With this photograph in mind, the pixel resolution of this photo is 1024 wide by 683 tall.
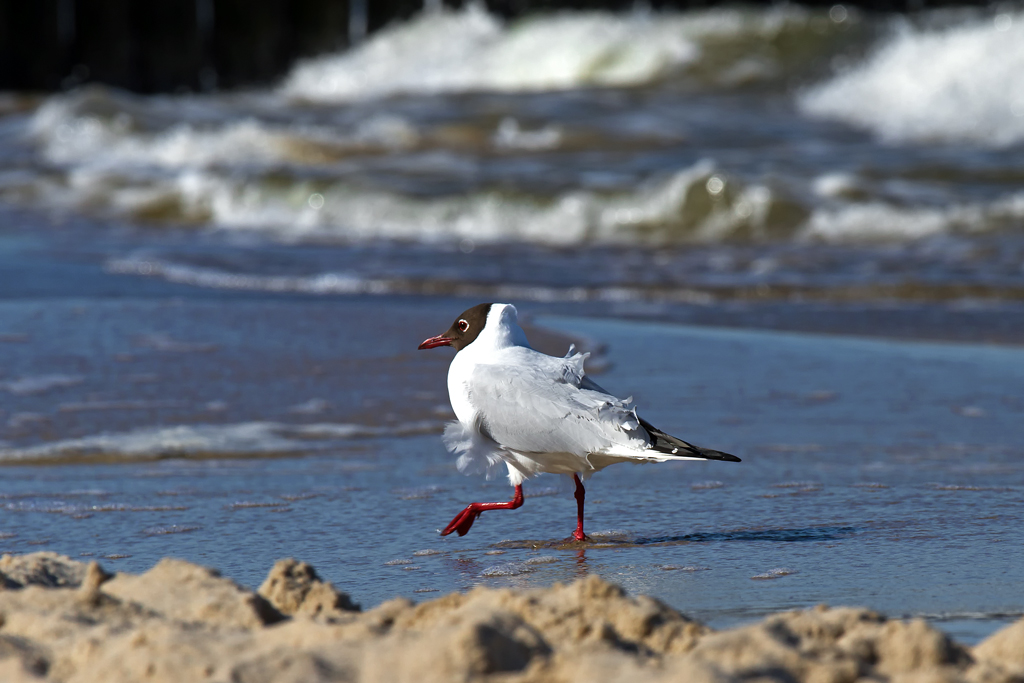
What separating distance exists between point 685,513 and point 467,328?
0.71 metres

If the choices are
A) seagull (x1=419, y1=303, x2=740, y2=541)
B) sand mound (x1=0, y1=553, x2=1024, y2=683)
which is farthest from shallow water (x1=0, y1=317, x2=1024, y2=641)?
sand mound (x1=0, y1=553, x2=1024, y2=683)

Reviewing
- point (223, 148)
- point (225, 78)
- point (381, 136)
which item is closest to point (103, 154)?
point (223, 148)

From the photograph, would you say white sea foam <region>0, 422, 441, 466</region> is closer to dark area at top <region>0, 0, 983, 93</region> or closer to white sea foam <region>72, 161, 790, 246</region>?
white sea foam <region>72, 161, 790, 246</region>

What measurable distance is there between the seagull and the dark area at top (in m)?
21.8

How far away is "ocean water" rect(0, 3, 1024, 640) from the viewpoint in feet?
9.91

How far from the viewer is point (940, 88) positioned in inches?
565

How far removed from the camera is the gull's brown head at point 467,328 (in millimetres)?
3342

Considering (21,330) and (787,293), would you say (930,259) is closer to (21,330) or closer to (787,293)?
(787,293)

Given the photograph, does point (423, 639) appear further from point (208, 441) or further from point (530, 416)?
point (208, 441)

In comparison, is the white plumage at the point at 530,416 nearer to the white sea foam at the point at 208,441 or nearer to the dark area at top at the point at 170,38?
the white sea foam at the point at 208,441

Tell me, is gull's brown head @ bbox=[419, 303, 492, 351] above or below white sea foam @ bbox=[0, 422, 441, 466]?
above

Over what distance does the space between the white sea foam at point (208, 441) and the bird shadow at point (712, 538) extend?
44.4 inches

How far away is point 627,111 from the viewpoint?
14680mm

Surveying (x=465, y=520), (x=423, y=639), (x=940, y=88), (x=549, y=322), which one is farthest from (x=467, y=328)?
(x=940, y=88)
